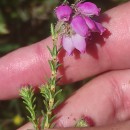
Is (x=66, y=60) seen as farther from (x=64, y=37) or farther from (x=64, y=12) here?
(x=64, y=12)

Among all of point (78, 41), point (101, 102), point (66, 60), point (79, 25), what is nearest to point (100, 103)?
point (101, 102)

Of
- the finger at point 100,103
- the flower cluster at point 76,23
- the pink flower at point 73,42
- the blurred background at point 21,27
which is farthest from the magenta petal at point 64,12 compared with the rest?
the blurred background at point 21,27

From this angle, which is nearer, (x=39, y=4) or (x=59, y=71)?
(x=59, y=71)

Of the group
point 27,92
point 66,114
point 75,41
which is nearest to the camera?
point 27,92

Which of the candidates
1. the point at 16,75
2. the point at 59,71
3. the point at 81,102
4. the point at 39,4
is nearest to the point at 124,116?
the point at 81,102

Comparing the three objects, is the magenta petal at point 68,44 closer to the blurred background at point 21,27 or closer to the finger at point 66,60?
the finger at point 66,60

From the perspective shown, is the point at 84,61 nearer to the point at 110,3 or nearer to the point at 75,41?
the point at 75,41

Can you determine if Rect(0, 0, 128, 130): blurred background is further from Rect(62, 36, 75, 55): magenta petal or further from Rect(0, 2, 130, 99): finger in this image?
Rect(62, 36, 75, 55): magenta petal
